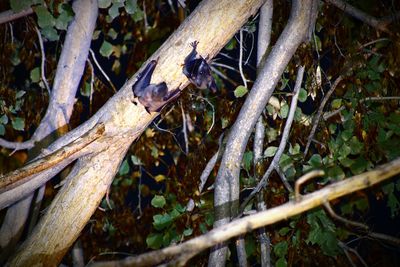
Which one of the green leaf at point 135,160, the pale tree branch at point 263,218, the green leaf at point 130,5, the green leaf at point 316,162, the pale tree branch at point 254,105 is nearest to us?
the pale tree branch at point 263,218

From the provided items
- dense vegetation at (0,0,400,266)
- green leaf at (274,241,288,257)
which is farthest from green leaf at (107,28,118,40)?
green leaf at (274,241,288,257)

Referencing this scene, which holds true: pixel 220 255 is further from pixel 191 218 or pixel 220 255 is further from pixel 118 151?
pixel 118 151

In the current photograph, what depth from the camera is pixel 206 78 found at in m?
1.44

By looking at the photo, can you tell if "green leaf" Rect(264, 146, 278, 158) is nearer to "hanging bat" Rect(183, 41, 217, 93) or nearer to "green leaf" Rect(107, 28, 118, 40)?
"hanging bat" Rect(183, 41, 217, 93)

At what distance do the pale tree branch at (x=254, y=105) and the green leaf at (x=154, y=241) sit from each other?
0.38m

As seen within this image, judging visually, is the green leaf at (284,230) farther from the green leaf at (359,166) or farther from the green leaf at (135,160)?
the green leaf at (135,160)

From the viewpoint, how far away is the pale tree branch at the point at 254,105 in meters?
1.57

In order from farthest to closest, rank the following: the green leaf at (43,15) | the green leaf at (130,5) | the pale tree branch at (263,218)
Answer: the green leaf at (130,5)
the green leaf at (43,15)
the pale tree branch at (263,218)

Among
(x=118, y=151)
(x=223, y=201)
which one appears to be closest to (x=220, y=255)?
(x=223, y=201)

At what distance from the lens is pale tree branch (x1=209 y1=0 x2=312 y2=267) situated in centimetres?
157

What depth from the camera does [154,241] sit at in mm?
1733

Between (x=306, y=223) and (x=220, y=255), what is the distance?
0.49 m

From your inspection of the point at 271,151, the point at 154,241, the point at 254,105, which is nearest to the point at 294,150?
the point at 271,151

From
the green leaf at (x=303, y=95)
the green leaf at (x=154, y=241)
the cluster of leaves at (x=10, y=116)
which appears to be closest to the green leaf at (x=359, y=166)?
the green leaf at (x=303, y=95)
